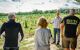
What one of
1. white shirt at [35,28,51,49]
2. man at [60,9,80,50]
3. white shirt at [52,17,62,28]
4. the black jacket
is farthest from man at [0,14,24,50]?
white shirt at [52,17,62,28]

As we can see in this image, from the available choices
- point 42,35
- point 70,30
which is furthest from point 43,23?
point 70,30

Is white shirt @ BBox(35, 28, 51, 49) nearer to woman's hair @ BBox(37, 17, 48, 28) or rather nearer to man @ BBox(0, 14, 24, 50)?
woman's hair @ BBox(37, 17, 48, 28)

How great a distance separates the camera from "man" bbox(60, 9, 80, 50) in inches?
256

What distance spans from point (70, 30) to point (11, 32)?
4.99ft

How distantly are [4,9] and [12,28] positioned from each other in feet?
14.7

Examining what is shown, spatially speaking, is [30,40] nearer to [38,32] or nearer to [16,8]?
[16,8]

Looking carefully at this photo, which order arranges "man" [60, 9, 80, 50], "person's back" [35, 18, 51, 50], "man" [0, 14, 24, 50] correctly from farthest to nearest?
"man" [60, 9, 80, 50] → "man" [0, 14, 24, 50] → "person's back" [35, 18, 51, 50]

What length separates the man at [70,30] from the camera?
6.50m

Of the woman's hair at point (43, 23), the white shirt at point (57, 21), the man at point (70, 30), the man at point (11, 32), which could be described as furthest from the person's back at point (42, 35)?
the white shirt at point (57, 21)

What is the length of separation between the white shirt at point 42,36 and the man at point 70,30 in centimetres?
118

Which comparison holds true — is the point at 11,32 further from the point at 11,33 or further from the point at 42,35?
the point at 42,35

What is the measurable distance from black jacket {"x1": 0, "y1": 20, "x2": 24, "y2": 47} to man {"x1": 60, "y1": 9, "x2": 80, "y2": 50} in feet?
4.31

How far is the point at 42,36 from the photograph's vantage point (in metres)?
5.40

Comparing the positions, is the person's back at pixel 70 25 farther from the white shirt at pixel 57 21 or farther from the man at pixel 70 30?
the white shirt at pixel 57 21
